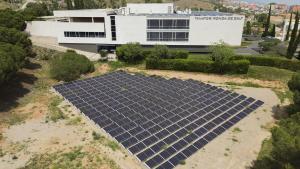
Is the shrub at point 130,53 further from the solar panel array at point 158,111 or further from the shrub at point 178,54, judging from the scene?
the solar panel array at point 158,111

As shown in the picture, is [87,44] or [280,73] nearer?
[280,73]

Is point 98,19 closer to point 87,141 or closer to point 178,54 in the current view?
→ point 178,54

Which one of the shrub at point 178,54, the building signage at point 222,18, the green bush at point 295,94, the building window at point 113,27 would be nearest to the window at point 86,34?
the building window at point 113,27

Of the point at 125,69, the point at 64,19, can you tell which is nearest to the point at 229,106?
the point at 125,69

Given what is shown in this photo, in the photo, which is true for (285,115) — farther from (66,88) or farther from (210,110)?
(66,88)

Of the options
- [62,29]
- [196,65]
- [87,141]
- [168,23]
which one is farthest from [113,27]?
[87,141]

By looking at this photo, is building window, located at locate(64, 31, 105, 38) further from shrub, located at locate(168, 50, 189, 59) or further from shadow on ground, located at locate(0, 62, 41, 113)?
shrub, located at locate(168, 50, 189, 59)
